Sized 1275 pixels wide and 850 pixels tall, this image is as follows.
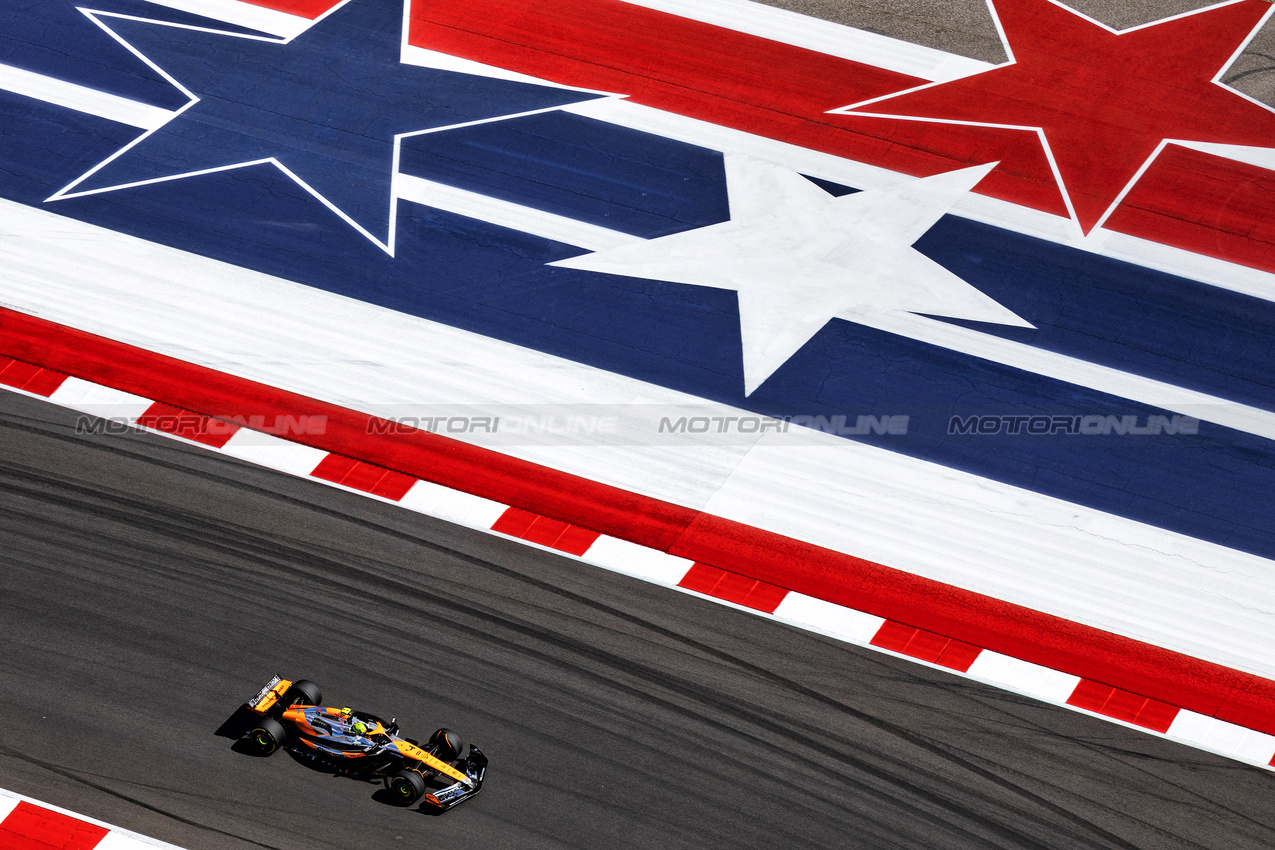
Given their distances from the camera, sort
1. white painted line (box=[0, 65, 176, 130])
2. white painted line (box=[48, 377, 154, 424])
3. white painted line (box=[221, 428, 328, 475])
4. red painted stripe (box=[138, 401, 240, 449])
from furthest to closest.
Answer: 1. white painted line (box=[0, 65, 176, 130])
2. white painted line (box=[48, 377, 154, 424])
3. red painted stripe (box=[138, 401, 240, 449])
4. white painted line (box=[221, 428, 328, 475])

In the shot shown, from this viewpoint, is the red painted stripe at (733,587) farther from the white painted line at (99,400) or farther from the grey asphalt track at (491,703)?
the white painted line at (99,400)

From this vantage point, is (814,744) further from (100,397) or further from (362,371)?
(100,397)

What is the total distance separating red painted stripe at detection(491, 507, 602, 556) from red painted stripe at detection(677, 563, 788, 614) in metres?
0.97

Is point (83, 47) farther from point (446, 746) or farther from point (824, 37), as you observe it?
point (446, 746)

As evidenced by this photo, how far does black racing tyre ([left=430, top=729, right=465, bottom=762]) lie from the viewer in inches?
352

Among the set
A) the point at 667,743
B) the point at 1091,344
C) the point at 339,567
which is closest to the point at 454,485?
the point at 339,567

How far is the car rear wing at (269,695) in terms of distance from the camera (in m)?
9.07

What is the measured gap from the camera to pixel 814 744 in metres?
9.40

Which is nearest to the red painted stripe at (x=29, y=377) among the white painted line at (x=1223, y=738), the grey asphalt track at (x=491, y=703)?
the grey asphalt track at (x=491, y=703)

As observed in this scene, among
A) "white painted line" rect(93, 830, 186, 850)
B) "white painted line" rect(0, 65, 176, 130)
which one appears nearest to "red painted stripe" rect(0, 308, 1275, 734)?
"white painted line" rect(0, 65, 176, 130)

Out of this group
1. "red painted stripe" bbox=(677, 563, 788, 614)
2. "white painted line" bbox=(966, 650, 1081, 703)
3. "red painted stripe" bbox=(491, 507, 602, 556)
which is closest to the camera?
"white painted line" bbox=(966, 650, 1081, 703)

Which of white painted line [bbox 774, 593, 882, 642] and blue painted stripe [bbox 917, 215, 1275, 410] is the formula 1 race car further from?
blue painted stripe [bbox 917, 215, 1275, 410]

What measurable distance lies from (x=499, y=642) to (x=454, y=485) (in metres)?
1.79

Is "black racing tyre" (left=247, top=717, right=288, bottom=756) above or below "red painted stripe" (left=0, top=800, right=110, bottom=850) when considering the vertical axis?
above
